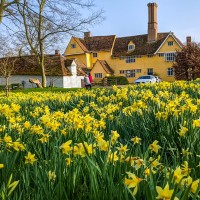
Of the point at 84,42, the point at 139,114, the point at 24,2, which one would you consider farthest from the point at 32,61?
the point at 139,114

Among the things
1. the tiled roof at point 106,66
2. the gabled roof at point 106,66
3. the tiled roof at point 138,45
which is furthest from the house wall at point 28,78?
the tiled roof at point 138,45

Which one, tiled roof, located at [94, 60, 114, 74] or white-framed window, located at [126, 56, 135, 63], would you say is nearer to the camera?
tiled roof, located at [94, 60, 114, 74]

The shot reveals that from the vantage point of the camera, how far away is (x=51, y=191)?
1.69 m

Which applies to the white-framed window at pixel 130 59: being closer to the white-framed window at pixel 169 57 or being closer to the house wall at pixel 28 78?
the white-framed window at pixel 169 57

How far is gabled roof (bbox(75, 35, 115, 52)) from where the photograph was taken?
217 ft

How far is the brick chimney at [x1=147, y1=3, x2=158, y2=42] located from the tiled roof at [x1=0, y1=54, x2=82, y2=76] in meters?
20.3

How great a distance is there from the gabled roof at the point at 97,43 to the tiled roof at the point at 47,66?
48.1 feet

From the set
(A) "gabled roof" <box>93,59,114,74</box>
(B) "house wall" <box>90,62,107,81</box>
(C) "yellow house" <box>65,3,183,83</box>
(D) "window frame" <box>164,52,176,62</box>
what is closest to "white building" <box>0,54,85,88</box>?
(B) "house wall" <box>90,62,107,81</box>

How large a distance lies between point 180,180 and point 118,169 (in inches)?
21.2

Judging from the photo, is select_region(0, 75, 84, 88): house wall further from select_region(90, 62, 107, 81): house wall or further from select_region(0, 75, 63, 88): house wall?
select_region(90, 62, 107, 81): house wall

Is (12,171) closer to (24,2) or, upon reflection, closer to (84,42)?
(24,2)

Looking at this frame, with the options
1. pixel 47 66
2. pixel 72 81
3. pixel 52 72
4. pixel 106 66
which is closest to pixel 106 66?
pixel 106 66

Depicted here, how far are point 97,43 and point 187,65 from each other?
86.7 feet

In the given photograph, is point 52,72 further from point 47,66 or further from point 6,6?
point 6,6
